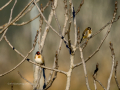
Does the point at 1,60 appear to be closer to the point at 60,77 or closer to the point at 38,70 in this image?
the point at 60,77

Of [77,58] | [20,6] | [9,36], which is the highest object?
[20,6]

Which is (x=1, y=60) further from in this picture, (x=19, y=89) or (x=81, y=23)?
(x=81, y=23)

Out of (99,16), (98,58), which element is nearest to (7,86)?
(98,58)

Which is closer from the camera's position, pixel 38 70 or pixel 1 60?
pixel 38 70

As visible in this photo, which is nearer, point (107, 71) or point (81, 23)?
point (81, 23)

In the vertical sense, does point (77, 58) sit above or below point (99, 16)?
below

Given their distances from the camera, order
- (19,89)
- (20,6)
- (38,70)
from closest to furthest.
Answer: (38,70)
(20,6)
(19,89)

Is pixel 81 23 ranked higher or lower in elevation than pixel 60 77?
higher

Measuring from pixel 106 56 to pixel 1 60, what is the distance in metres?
3.22

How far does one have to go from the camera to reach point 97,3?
598cm

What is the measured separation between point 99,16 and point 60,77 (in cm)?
225

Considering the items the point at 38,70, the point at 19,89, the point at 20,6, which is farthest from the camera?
the point at 19,89

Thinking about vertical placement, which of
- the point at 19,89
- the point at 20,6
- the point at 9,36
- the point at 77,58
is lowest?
the point at 19,89

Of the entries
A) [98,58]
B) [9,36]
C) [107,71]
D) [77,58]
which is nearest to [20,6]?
[9,36]
